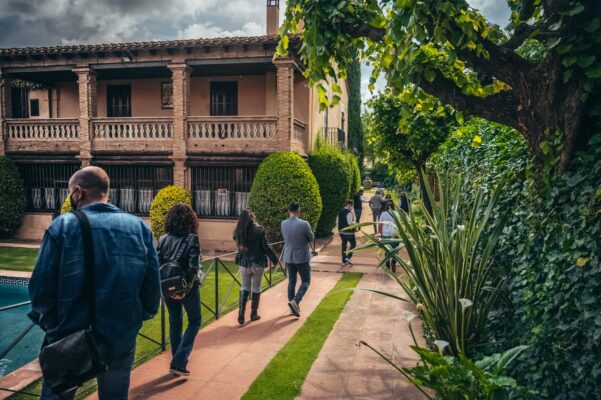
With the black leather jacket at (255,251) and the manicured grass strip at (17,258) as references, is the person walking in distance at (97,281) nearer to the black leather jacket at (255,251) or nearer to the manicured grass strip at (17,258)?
the black leather jacket at (255,251)

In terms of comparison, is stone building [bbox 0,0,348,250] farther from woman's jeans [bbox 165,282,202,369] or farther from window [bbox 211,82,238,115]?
woman's jeans [bbox 165,282,202,369]

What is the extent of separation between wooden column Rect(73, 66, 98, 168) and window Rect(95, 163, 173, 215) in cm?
67

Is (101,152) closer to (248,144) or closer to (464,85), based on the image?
(248,144)

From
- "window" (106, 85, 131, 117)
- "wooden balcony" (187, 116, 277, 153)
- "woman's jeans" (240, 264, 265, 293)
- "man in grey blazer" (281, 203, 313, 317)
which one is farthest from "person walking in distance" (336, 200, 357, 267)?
"window" (106, 85, 131, 117)

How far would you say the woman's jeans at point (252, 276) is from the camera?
6199 millimetres

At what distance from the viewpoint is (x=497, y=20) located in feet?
13.4

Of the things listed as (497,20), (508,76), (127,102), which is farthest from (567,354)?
(127,102)

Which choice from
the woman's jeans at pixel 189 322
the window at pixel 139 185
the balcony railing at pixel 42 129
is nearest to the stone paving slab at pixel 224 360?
the woman's jeans at pixel 189 322

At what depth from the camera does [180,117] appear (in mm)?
14578

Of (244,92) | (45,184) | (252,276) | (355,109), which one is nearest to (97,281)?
(252,276)

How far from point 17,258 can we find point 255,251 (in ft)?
34.6

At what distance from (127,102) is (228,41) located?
632 cm

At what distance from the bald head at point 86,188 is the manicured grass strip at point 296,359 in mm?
2263

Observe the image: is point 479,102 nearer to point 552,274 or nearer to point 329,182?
point 552,274
